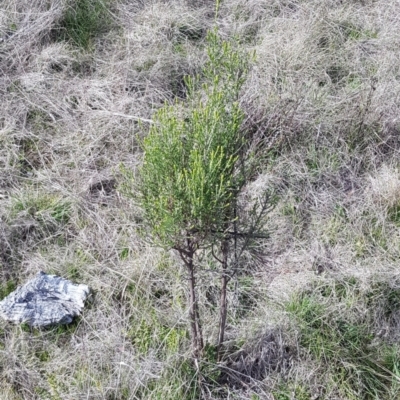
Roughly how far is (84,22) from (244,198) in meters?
2.25

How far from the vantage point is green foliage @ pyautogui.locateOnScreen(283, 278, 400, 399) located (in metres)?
2.76

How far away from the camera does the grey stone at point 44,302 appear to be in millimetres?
2992

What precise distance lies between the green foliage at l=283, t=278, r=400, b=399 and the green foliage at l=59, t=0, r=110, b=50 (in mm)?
2769

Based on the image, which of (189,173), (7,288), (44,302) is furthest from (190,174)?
(7,288)

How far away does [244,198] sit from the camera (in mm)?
3461

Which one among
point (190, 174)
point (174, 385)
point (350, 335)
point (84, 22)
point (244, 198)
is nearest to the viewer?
point (190, 174)

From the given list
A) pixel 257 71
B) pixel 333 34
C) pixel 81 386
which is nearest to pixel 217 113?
pixel 81 386

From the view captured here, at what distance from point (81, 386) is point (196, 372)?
528 millimetres

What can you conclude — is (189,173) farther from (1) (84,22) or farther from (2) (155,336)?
(1) (84,22)

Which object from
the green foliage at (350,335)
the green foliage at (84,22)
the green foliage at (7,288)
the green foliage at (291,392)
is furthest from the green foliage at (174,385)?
the green foliage at (84,22)

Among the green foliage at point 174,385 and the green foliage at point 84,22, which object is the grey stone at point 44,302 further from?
the green foliage at point 84,22

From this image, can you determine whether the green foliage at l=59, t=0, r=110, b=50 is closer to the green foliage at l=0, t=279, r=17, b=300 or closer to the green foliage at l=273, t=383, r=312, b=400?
the green foliage at l=0, t=279, r=17, b=300

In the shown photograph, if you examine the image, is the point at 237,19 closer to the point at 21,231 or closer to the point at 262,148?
the point at 262,148

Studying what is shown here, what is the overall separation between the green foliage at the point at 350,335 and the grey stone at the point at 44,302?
1102 mm
